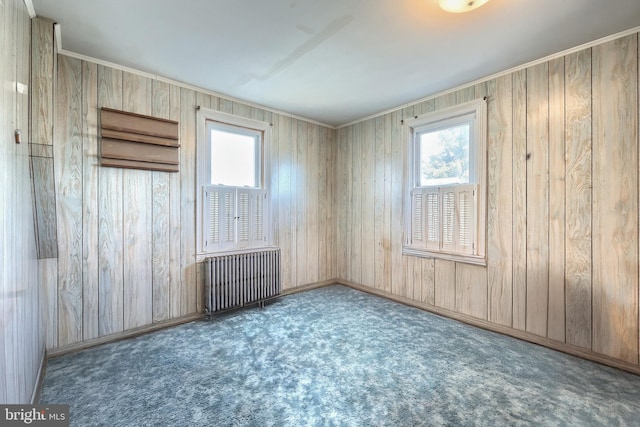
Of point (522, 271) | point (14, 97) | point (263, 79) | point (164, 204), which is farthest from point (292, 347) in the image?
point (263, 79)

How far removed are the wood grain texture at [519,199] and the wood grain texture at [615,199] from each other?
50cm

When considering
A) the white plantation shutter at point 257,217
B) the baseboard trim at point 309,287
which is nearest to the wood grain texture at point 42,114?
the white plantation shutter at point 257,217

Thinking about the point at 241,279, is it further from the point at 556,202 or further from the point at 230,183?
the point at 556,202

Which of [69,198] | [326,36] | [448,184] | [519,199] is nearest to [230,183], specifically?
[69,198]

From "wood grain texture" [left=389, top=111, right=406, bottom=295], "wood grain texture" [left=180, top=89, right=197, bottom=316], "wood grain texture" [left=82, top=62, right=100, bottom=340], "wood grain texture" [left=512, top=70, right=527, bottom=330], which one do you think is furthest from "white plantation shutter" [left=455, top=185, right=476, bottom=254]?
"wood grain texture" [left=82, top=62, right=100, bottom=340]

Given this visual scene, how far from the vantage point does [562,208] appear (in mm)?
2549

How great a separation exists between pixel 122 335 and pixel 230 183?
77.9 inches

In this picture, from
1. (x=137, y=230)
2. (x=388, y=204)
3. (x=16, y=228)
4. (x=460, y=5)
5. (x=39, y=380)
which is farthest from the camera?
(x=388, y=204)

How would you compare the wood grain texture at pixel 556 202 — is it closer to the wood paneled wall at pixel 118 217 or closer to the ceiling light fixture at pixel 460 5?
the ceiling light fixture at pixel 460 5

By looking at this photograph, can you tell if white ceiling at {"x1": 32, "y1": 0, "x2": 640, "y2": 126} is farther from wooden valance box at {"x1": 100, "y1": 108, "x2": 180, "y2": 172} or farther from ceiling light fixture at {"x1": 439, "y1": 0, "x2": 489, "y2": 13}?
wooden valance box at {"x1": 100, "y1": 108, "x2": 180, "y2": 172}

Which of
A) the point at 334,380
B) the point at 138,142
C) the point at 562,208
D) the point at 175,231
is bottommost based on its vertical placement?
the point at 334,380

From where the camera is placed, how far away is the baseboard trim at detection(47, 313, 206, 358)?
8.08 ft

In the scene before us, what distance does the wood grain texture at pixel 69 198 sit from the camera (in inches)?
98.3

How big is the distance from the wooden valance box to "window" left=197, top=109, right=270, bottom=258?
0.32 metres
